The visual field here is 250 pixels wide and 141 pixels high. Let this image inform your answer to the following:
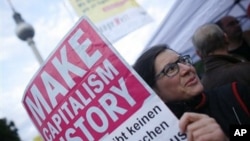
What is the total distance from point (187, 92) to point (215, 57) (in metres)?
0.76

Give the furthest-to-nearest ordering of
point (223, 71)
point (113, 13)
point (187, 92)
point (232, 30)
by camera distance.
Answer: point (113, 13) < point (232, 30) < point (223, 71) < point (187, 92)

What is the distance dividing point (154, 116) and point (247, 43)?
205 centimetres

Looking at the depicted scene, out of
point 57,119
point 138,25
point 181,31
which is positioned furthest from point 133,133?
point 138,25

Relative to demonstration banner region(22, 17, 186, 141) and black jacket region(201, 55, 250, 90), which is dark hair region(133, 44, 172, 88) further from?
Answer: black jacket region(201, 55, 250, 90)

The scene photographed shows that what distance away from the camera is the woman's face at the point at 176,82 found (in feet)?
5.03

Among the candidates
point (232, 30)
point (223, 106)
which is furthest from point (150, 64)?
point (232, 30)

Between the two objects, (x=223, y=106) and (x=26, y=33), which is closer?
(x=223, y=106)

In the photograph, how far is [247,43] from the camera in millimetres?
3135

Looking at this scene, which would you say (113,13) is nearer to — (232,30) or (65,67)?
(232,30)

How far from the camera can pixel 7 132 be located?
32.7 m

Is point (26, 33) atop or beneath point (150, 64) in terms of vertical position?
atop

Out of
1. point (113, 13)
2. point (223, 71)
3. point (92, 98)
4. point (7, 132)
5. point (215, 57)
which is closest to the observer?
point (92, 98)

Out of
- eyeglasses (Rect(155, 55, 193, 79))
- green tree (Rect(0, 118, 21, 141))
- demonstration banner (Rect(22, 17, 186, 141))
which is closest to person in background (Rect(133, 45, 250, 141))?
eyeglasses (Rect(155, 55, 193, 79))

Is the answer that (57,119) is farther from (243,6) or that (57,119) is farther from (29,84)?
(243,6)
